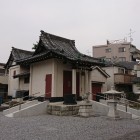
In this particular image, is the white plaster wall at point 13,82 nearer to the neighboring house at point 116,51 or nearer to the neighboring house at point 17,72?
the neighboring house at point 17,72

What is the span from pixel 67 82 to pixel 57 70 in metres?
1.60

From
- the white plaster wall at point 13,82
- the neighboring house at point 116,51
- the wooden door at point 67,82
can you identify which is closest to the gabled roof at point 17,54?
the white plaster wall at point 13,82

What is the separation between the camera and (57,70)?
21234 mm

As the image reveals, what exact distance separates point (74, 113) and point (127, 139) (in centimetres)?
865

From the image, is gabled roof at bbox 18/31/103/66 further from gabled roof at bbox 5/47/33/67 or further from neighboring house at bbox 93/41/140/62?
neighboring house at bbox 93/41/140/62

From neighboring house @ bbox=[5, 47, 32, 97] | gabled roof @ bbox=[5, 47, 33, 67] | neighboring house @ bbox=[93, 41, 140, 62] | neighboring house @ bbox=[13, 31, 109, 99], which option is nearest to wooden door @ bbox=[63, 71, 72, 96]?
neighboring house @ bbox=[13, 31, 109, 99]

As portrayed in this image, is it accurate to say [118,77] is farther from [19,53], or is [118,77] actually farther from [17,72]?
[19,53]

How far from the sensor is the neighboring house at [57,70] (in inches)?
813

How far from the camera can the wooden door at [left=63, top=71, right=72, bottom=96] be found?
21.6 metres

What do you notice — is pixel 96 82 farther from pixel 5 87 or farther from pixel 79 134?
pixel 79 134

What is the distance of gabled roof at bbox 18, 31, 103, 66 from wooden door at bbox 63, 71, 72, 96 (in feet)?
5.68

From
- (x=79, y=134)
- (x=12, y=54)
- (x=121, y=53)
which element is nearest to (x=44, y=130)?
(x=79, y=134)

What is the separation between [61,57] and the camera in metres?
20.3

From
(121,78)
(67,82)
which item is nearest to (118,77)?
(121,78)
